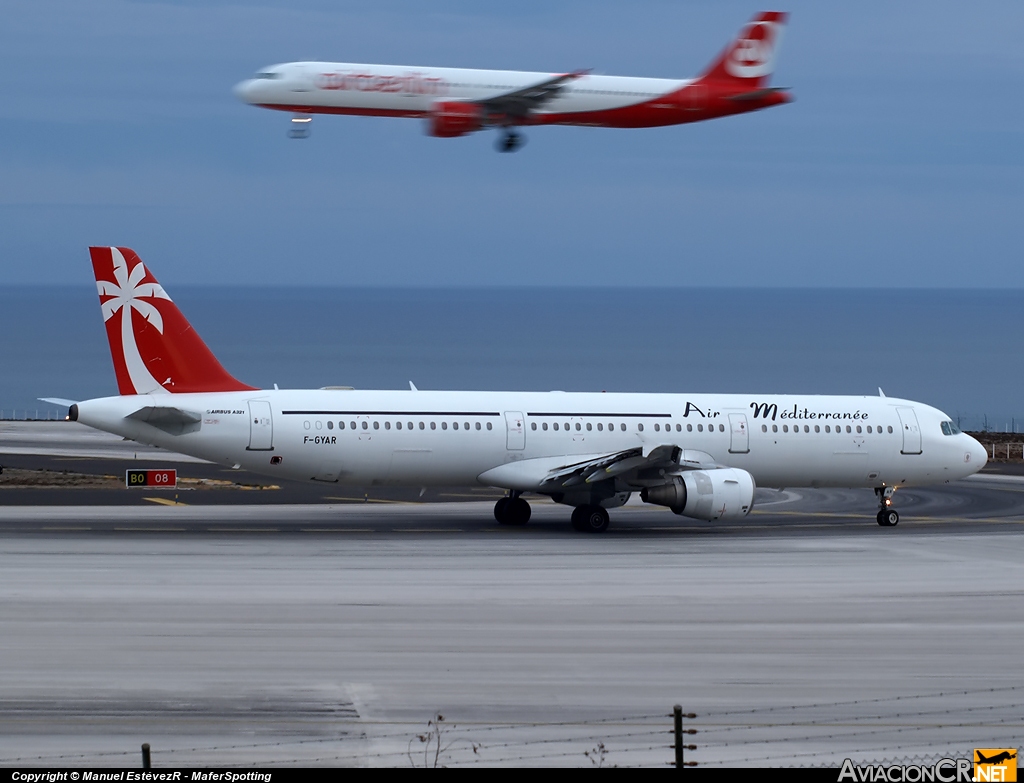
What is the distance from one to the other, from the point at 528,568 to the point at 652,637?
24.4 ft

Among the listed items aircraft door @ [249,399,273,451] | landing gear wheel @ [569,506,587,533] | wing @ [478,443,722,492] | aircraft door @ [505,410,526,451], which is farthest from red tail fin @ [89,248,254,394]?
landing gear wheel @ [569,506,587,533]

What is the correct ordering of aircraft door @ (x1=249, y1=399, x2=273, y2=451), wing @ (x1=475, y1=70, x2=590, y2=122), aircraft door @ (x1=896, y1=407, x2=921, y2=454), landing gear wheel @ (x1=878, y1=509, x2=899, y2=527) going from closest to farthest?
wing @ (x1=475, y1=70, x2=590, y2=122)
aircraft door @ (x1=249, y1=399, x2=273, y2=451)
landing gear wheel @ (x1=878, y1=509, x2=899, y2=527)
aircraft door @ (x1=896, y1=407, x2=921, y2=454)

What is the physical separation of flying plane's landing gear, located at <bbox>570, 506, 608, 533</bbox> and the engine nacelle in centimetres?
1556

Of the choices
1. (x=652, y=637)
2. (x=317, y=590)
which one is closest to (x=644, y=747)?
(x=652, y=637)

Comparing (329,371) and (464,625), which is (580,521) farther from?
(329,371)

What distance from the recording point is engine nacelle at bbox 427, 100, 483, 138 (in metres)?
20.1

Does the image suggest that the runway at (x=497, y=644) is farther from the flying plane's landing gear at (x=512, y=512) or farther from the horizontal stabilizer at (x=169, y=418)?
the horizontal stabilizer at (x=169, y=418)

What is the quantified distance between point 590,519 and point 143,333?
11.8 meters

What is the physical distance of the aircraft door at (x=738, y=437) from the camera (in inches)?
1463

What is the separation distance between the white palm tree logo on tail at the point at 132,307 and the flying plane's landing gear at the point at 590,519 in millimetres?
10668

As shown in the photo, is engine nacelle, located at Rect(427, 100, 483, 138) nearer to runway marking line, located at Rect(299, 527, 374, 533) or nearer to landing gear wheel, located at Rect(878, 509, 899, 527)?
runway marking line, located at Rect(299, 527, 374, 533)

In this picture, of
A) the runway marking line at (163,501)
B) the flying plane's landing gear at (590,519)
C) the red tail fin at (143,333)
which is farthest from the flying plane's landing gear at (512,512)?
the runway marking line at (163,501)

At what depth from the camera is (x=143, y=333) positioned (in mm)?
32844

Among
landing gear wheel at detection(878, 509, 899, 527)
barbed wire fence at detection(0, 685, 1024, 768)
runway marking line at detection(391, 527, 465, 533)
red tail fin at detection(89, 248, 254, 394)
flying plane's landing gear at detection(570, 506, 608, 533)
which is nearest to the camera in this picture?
barbed wire fence at detection(0, 685, 1024, 768)
